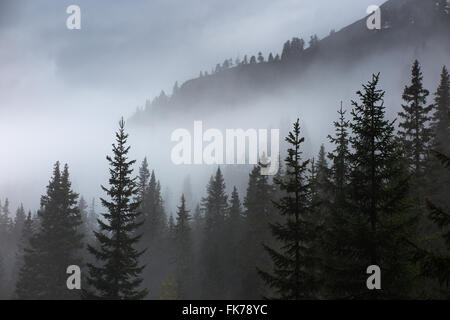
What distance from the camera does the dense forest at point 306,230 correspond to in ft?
42.5

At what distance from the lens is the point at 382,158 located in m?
13.3

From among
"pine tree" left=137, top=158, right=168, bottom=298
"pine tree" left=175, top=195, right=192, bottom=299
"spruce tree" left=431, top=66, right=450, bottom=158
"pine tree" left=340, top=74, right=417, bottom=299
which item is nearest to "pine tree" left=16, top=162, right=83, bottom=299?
"pine tree" left=175, top=195, right=192, bottom=299

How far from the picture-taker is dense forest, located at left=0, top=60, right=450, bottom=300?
12953mm

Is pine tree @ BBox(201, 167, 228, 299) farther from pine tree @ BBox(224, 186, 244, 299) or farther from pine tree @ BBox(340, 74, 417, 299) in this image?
pine tree @ BBox(340, 74, 417, 299)

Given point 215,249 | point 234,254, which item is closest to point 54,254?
point 215,249

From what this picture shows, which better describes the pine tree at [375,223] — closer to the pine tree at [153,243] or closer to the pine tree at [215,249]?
the pine tree at [215,249]

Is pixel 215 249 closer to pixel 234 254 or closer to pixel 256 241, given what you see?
pixel 234 254

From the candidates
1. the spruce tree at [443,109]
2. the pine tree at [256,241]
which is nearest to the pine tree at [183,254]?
the pine tree at [256,241]

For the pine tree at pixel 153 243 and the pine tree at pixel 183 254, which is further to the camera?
the pine tree at pixel 153 243

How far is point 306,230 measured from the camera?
1478 cm
